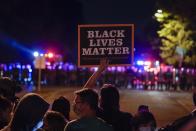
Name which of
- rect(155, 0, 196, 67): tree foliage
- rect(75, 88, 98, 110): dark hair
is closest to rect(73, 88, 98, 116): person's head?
rect(75, 88, 98, 110): dark hair

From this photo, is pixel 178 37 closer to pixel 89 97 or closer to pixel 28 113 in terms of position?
A: pixel 89 97

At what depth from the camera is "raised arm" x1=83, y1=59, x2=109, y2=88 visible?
265 inches

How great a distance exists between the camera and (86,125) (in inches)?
189

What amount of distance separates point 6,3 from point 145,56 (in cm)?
3115

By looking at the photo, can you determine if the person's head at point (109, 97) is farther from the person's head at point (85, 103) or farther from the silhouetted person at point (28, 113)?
the silhouetted person at point (28, 113)

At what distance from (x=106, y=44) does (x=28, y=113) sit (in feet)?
9.70

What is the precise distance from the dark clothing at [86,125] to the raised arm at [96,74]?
1838 mm

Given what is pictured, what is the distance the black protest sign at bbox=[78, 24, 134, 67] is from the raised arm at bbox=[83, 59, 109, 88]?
0.50ft

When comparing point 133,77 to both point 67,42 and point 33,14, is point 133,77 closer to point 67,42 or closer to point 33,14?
point 33,14

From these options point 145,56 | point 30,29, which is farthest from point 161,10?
point 145,56

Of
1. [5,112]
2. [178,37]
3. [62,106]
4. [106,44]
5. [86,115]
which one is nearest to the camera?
[86,115]

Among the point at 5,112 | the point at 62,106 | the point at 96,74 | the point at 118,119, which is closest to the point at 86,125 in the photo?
the point at 5,112

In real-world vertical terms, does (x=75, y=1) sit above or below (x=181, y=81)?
above

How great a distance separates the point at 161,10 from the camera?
38938mm
